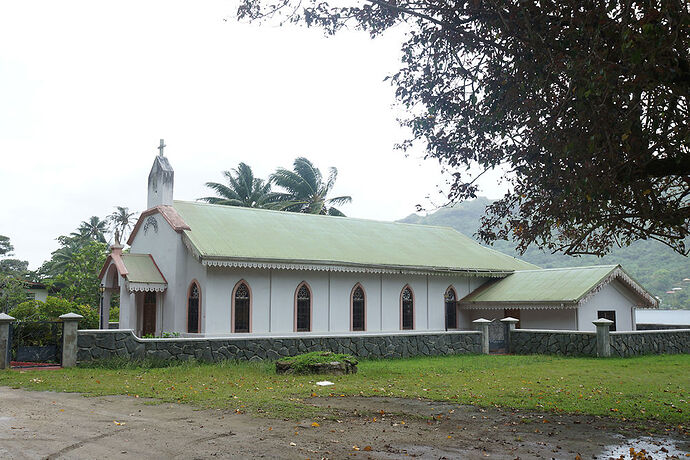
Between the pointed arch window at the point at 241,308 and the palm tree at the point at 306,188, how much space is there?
65.4 feet

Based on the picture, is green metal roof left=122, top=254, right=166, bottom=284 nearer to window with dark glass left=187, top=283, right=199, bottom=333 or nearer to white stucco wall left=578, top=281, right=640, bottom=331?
window with dark glass left=187, top=283, right=199, bottom=333

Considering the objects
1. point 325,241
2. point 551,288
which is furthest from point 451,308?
point 325,241

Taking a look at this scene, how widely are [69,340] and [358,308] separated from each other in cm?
1250

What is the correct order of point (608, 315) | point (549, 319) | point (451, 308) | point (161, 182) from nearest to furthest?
point (161, 182) < point (549, 319) < point (608, 315) < point (451, 308)

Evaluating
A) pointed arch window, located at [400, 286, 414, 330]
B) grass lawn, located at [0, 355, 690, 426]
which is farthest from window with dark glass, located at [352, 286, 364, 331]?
grass lawn, located at [0, 355, 690, 426]

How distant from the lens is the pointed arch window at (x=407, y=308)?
27641 millimetres

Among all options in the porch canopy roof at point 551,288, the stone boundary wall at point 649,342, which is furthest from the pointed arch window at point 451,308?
the stone boundary wall at point 649,342

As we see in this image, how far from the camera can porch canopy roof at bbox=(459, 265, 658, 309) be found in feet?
83.0

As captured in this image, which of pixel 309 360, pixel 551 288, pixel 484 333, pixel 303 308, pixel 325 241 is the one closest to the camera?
pixel 309 360

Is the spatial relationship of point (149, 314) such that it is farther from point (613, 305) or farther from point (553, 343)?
point (613, 305)

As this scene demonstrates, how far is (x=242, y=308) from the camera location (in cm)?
2334

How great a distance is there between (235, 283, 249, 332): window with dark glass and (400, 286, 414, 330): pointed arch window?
727 cm

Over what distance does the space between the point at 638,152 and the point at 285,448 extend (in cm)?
600

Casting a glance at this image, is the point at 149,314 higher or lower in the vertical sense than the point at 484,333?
higher
